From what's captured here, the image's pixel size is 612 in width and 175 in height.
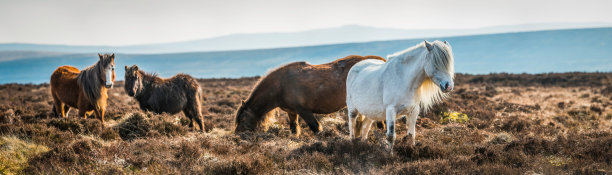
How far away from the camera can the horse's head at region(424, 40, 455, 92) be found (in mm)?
4602

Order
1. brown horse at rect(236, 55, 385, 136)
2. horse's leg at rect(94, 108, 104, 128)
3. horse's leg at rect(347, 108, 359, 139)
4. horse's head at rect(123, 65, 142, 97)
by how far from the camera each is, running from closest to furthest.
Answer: horse's leg at rect(347, 108, 359, 139)
brown horse at rect(236, 55, 385, 136)
horse's leg at rect(94, 108, 104, 128)
horse's head at rect(123, 65, 142, 97)

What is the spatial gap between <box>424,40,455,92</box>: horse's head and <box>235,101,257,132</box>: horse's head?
425 centimetres

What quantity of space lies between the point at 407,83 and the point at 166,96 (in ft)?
21.9

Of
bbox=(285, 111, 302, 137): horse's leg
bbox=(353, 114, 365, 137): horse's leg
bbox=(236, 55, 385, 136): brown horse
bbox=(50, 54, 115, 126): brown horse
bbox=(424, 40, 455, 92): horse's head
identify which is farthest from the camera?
bbox=(50, 54, 115, 126): brown horse

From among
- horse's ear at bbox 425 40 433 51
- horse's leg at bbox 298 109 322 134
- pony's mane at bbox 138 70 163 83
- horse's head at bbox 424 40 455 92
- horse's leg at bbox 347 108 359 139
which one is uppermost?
horse's ear at bbox 425 40 433 51

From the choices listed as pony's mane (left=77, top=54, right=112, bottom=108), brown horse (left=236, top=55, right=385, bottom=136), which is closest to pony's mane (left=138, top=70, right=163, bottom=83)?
pony's mane (left=77, top=54, right=112, bottom=108)

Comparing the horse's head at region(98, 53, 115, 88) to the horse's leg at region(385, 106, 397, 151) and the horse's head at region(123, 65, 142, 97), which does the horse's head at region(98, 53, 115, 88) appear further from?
the horse's leg at region(385, 106, 397, 151)

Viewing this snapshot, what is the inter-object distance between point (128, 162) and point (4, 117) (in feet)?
19.5

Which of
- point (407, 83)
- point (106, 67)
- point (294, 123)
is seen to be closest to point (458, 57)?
point (294, 123)

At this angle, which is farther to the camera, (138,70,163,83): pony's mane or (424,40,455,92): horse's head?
(138,70,163,83): pony's mane

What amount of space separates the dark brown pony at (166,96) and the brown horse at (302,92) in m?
2.28

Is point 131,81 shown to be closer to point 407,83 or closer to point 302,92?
point 302,92

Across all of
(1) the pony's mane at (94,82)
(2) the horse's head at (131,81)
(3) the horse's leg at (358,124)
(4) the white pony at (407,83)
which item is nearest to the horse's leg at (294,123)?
(3) the horse's leg at (358,124)

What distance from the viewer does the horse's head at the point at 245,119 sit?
8039 millimetres
